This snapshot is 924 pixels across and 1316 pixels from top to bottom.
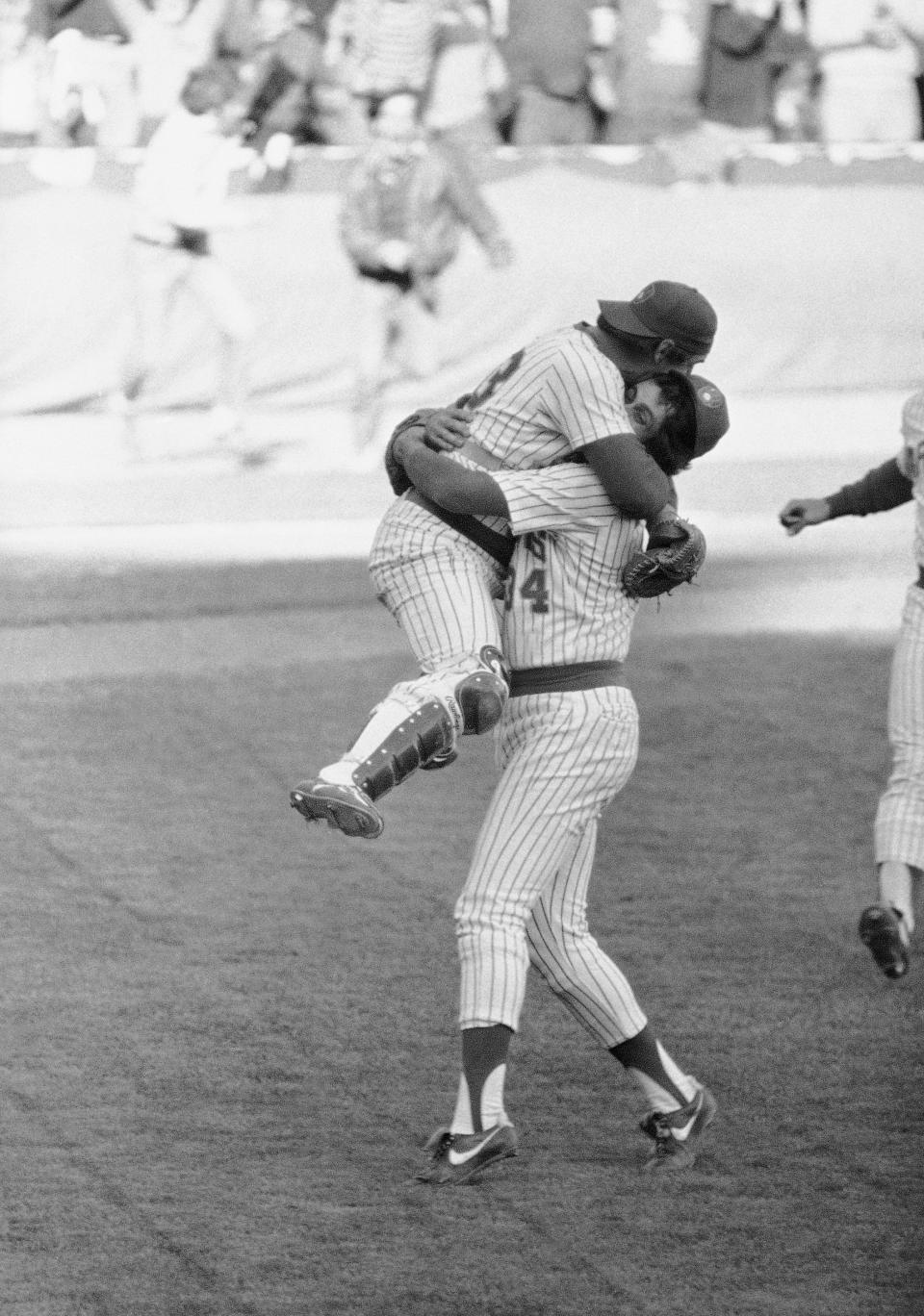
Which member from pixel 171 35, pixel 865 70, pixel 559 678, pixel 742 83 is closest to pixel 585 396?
pixel 559 678

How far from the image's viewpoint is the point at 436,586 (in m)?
4.86

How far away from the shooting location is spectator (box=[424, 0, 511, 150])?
15508mm

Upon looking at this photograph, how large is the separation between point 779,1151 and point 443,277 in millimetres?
11806

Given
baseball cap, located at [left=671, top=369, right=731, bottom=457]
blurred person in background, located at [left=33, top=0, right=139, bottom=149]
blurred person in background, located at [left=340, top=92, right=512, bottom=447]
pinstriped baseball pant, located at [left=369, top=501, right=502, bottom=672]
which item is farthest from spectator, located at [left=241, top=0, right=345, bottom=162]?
baseball cap, located at [left=671, top=369, right=731, bottom=457]

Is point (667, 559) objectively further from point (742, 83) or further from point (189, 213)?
point (742, 83)

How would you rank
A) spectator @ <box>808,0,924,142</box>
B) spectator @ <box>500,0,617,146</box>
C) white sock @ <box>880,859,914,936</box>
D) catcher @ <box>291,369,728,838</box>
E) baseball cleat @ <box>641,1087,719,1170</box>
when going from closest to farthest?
catcher @ <box>291,369,728,838</box> → baseball cleat @ <box>641,1087,719,1170</box> → white sock @ <box>880,859,914,936</box> → spectator @ <box>500,0,617,146</box> → spectator @ <box>808,0,924,142</box>

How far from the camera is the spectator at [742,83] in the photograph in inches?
664

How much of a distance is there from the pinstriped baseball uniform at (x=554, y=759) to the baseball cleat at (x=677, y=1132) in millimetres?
242

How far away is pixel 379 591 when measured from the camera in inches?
200

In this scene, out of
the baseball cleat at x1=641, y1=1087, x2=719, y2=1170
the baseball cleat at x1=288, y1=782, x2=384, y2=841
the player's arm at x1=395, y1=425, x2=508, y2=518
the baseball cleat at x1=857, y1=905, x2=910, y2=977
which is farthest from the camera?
the baseball cleat at x1=857, y1=905, x2=910, y2=977

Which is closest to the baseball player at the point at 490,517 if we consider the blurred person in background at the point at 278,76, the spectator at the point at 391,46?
the spectator at the point at 391,46

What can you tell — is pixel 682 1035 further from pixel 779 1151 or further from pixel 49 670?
pixel 49 670

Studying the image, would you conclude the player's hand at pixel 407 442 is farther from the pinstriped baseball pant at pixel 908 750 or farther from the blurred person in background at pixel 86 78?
the blurred person in background at pixel 86 78

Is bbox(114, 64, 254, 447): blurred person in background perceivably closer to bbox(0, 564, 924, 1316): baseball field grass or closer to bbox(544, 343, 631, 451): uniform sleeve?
bbox(0, 564, 924, 1316): baseball field grass
